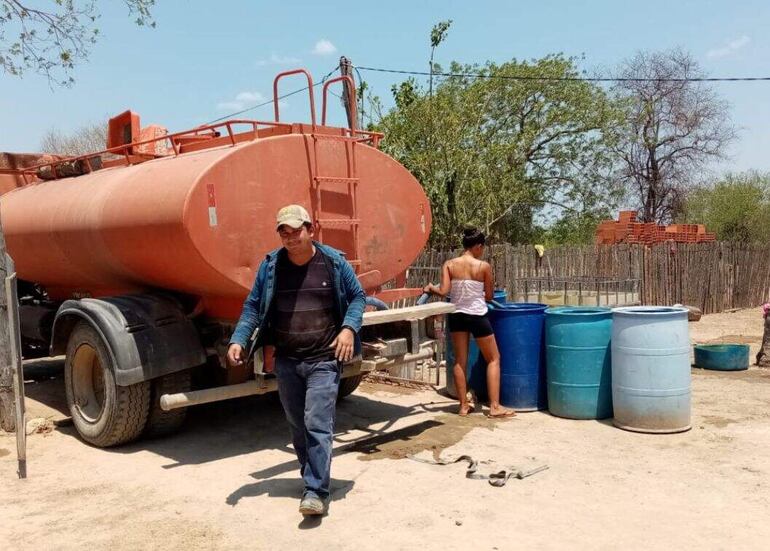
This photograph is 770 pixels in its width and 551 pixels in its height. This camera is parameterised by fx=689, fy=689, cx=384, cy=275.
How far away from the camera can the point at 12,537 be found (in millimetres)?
4102

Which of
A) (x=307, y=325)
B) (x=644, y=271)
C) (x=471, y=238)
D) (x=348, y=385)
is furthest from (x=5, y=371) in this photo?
(x=644, y=271)

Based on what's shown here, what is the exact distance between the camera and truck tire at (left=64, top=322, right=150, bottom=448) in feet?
18.9

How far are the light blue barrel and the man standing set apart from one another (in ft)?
9.31

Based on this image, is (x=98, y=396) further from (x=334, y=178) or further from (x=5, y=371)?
(x=334, y=178)

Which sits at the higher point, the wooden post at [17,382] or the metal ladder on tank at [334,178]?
the metal ladder on tank at [334,178]

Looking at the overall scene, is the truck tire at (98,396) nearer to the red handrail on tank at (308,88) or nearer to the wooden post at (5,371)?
the wooden post at (5,371)

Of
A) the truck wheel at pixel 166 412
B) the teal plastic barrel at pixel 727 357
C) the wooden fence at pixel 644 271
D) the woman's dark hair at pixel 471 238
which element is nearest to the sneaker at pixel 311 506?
the truck wheel at pixel 166 412

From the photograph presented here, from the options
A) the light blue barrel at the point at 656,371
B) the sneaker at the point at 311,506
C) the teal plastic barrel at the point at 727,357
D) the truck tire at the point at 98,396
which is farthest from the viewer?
the teal plastic barrel at the point at 727,357

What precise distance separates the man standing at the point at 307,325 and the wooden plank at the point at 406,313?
109cm

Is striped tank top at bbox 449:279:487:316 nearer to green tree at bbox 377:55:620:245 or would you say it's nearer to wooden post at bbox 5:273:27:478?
wooden post at bbox 5:273:27:478

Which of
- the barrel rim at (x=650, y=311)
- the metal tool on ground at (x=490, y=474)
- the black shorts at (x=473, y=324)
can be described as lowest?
the metal tool on ground at (x=490, y=474)

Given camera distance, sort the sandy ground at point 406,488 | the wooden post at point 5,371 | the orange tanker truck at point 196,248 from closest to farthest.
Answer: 1. the sandy ground at point 406,488
2. the orange tanker truck at point 196,248
3. the wooden post at point 5,371

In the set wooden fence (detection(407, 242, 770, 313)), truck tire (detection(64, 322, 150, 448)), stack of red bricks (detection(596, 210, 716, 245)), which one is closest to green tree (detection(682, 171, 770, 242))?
stack of red bricks (detection(596, 210, 716, 245))

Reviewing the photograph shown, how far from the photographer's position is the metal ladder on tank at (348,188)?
19.5ft
